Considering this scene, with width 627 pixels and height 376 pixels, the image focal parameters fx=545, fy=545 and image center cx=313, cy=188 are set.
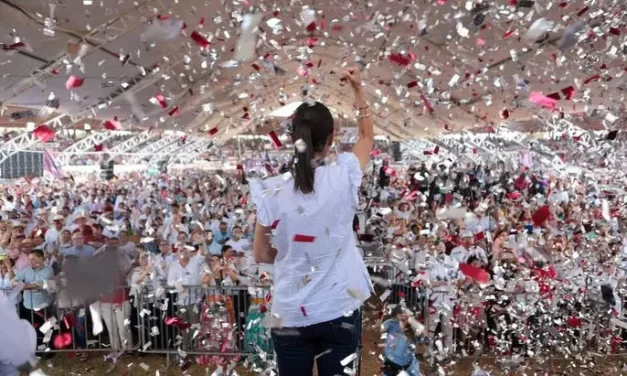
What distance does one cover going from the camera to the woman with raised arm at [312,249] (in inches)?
62.3

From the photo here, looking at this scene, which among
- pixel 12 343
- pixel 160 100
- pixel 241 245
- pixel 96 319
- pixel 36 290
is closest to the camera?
pixel 12 343

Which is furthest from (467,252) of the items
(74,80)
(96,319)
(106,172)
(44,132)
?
(106,172)

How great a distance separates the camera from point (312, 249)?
63.0 inches

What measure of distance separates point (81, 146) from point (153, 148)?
9.37m

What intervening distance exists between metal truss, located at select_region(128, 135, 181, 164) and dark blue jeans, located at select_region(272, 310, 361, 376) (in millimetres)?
39343

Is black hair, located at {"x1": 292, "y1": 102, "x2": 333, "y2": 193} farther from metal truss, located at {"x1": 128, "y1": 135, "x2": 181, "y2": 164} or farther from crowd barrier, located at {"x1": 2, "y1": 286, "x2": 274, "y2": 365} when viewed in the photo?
metal truss, located at {"x1": 128, "y1": 135, "x2": 181, "y2": 164}

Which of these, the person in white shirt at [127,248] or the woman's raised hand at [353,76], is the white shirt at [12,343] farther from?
Result: the person in white shirt at [127,248]

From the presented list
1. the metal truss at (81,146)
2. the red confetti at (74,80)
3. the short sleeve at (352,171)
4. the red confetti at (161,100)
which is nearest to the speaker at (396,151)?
the metal truss at (81,146)

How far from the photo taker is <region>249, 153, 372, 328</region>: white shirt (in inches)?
62.3

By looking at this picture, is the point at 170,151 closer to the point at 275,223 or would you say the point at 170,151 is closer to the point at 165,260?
the point at 165,260

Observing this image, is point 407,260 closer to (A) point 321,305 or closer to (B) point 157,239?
(B) point 157,239

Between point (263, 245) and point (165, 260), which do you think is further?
point (165, 260)

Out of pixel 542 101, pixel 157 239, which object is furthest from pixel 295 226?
pixel 542 101

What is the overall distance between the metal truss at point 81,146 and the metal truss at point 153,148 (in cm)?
671
